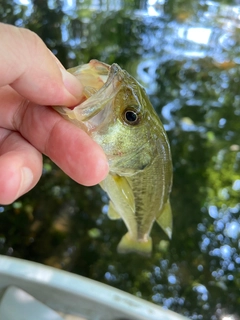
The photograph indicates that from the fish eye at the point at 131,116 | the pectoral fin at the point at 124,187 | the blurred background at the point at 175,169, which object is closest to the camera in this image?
the fish eye at the point at 131,116

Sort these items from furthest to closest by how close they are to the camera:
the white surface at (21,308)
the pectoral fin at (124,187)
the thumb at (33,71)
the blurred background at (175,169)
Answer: the blurred background at (175,169) → the white surface at (21,308) → the pectoral fin at (124,187) → the thumb at (33,71)

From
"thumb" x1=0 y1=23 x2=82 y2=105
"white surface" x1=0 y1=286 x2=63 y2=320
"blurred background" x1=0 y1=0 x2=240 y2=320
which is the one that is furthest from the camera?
"blurred background" x1=0 y1=0 x2=240 y2=320

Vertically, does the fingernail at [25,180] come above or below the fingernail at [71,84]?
below

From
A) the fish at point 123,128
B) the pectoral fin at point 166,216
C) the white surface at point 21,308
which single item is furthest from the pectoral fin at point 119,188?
the white surface at point 21,308

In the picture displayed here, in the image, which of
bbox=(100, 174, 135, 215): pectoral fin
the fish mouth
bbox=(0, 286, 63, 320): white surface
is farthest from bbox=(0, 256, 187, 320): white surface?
the fish mouth

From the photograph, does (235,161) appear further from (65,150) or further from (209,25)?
(65,150)

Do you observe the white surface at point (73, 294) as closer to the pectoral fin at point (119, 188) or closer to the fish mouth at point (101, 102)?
the pectoral fin at point (119, 188)

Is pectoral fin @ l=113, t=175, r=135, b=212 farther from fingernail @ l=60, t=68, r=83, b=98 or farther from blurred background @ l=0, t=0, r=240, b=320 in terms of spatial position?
blurred background @ l=0, t=0, r=240, b=320
